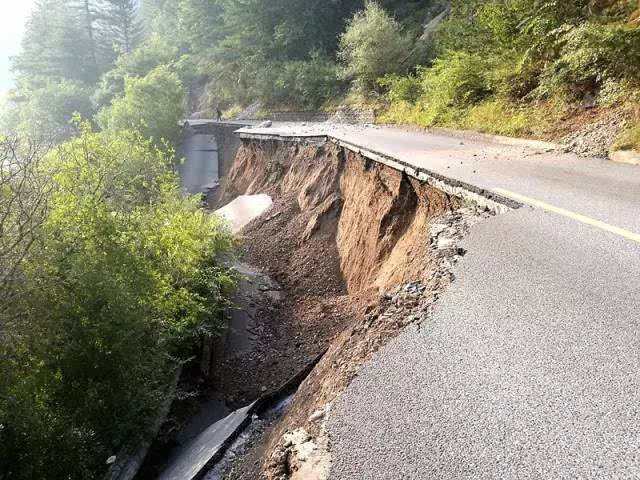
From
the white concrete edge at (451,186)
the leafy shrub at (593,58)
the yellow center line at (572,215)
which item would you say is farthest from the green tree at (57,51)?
the yellow center line at (572,215)

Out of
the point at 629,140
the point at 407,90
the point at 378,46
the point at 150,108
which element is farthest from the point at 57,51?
the point at 629,140

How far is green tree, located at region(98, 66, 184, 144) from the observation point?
111 ft

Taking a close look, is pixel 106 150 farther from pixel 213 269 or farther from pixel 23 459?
pixel 23 459

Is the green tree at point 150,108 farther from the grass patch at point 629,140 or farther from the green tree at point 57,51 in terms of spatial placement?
the grass patch at point 629,140

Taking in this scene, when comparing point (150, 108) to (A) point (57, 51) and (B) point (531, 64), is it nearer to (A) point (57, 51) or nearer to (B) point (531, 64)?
(B) point (531, 64)

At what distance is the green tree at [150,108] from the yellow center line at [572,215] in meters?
30.0

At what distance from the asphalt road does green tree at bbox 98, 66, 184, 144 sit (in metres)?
31.7

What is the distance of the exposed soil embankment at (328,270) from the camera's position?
477 centimetres

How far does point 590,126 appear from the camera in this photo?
10.8 metres

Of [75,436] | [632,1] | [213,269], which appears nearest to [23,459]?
[75,436]

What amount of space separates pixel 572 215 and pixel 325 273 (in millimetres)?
8187

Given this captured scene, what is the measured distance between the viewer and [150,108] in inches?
1375

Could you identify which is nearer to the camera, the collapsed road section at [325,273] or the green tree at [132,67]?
the collapsed road section at [325,273]

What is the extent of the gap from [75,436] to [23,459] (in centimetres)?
61
